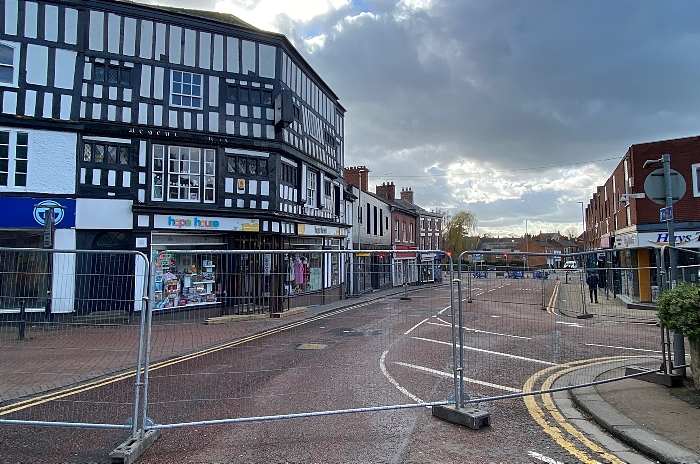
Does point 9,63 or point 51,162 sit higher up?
point 9,63

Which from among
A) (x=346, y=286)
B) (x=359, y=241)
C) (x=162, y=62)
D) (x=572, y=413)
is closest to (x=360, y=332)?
(x=346, y=286)

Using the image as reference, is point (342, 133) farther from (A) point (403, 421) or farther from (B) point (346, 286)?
(A) point (403, 421)

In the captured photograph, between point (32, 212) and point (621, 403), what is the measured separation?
54.9 ft

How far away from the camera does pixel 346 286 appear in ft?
21.7

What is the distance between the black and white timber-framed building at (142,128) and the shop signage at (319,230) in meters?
1.24

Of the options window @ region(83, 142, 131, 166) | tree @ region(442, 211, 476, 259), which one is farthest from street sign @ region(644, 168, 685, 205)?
tree @ region(442, 211, 476, 259)

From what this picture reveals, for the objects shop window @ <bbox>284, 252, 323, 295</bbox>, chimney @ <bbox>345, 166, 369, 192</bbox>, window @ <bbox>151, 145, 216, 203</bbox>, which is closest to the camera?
shop window @ <bbox>284, 252, 323, 295</bbox>

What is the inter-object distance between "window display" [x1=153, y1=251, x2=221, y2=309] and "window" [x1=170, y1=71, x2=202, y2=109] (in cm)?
1280

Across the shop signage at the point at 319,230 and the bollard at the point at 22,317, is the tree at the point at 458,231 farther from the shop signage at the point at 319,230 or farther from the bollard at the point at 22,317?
the bollard at the point at 22,317

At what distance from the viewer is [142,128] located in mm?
16094

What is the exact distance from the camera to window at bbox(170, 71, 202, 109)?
16786mm

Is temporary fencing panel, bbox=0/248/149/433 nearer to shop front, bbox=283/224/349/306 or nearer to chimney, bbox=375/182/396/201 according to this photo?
shop front, bbox=283/224/349/306

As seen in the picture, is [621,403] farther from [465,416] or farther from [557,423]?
[465,416]

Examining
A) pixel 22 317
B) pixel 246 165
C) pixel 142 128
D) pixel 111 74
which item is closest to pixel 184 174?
pixel 142 128
